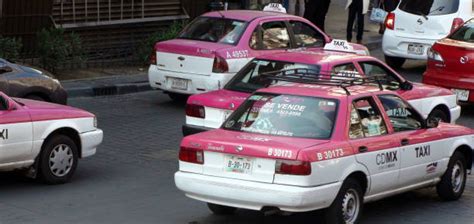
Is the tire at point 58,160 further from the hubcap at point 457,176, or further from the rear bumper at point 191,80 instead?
the rear bumper at point 191,80

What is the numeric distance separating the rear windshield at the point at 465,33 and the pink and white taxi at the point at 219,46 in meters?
1.64

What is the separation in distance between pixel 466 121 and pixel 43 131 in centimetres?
766

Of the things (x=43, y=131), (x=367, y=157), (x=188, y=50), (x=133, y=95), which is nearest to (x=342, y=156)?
(x=367, y=157)

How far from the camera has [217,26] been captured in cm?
1633

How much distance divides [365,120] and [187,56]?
21.1 feet

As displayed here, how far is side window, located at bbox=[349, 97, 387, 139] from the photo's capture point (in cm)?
948

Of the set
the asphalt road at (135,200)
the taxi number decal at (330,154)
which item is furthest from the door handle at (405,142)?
the taxi number decal at (330,154)

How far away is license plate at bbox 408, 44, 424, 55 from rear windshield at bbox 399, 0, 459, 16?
2.32ft

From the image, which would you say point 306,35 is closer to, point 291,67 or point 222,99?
point 291,67

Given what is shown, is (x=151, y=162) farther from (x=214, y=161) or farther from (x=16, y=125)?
(x=214, y=161)

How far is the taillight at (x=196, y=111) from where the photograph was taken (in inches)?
490

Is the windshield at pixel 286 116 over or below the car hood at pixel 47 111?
over

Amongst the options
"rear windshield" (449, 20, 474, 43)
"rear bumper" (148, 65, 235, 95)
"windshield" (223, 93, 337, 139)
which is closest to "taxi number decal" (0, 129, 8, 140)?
"windshield" (223, 93, 337, 139)

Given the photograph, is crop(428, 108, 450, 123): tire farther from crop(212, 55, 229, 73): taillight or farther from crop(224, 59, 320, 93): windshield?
crop(212, 55, 229, 73): taillight
